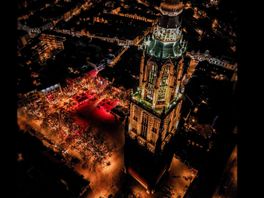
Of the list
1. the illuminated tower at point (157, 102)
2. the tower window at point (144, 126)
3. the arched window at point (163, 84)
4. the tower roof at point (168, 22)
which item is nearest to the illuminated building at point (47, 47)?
the illuminated tower at point (157, 102)

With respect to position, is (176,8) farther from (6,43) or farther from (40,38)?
(40,38)

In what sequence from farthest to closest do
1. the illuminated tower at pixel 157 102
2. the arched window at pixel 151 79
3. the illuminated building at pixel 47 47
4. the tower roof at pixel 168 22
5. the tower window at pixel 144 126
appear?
the illuminated building at pixel 47 47 → the tower window at pixel 144 126 → the arched window at pixel 151 79 → the illuminated tower at pixel 157 102 → the tower roof at pixel 168 22

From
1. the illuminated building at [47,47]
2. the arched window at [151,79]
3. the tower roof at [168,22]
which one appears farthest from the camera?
the illuminated building at [47,47]

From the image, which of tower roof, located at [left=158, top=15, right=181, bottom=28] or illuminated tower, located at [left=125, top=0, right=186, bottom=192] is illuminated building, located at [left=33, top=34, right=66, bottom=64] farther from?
tower roof, located at [left=158, top=15, right=181, bottom=28]

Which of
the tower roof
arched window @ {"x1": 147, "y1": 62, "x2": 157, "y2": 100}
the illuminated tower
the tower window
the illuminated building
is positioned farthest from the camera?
the illuminated building

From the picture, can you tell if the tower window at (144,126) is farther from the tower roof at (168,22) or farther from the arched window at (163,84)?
the tower roof at (168,22)

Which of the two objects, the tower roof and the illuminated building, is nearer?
the tower roof

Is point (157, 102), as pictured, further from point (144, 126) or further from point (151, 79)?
point (144, 126)

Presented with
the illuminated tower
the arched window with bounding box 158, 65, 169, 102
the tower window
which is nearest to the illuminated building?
the illuminated tower

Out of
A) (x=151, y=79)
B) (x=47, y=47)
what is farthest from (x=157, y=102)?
(x=47, y=47)

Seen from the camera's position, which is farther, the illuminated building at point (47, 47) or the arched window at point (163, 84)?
the illuminated building at point (47, 47)
